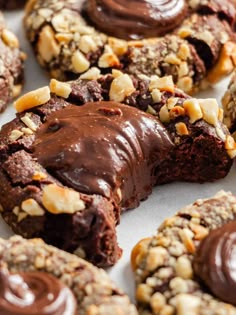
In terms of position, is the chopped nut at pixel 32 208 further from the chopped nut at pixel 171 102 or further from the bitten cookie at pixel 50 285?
the chopped nut at pixel 171 102

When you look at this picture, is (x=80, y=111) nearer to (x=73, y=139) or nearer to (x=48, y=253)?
(x=73, y=139)

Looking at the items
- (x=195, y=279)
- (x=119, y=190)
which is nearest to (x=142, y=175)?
(x=119, y=190)

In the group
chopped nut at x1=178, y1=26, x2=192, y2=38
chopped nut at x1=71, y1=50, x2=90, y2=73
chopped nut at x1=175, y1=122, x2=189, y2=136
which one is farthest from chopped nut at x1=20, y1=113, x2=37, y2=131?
chopped nut at x1=178, y1=26, x2=192, y2=38

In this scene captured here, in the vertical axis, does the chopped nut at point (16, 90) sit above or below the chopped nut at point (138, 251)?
above

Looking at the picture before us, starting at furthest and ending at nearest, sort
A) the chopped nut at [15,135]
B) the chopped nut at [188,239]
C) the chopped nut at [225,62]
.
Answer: the chopped nut at [225,62], the chopped nut at [15,135], the chopped nut at [188,239]

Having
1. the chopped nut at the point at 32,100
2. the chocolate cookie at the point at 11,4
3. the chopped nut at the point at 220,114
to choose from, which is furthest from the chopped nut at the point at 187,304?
the chocolate cookie at the point at 11,4

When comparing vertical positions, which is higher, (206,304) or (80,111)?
(80,111)

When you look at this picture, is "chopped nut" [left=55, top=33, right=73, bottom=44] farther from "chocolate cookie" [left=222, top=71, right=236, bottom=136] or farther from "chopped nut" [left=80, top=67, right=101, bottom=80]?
"chocolate cookie" [left=222, top=71, right=236, bottom=136]
